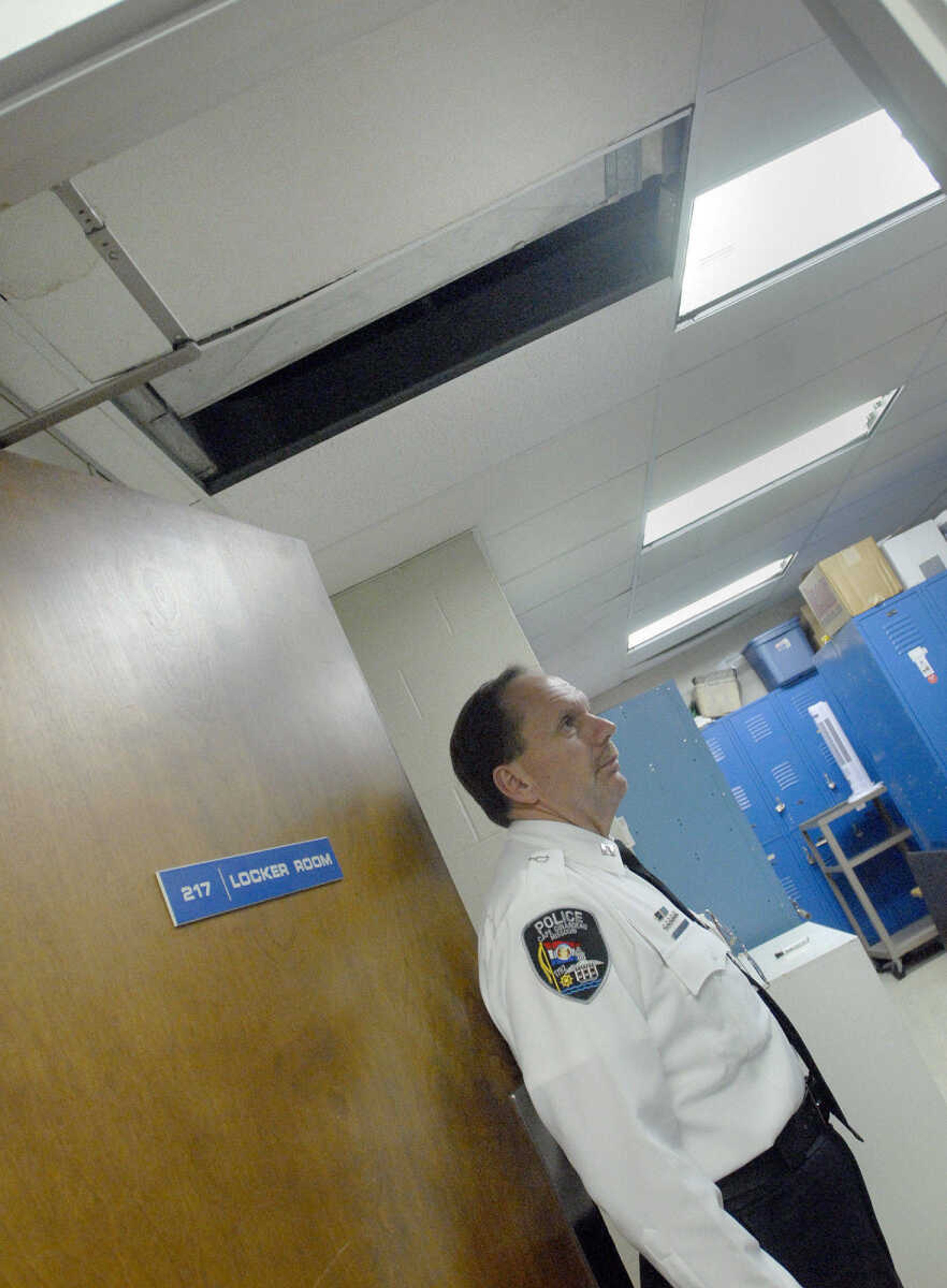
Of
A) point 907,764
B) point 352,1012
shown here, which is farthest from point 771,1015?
point 907,764

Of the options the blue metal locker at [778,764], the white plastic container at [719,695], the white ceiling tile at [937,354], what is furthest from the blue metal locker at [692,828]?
the white plastic container at [719,695]

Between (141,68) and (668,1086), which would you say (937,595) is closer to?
(668,1086)

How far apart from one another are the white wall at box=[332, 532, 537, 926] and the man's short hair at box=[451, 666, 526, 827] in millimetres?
1385

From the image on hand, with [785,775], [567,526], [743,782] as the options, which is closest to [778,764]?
Result: [785,775]

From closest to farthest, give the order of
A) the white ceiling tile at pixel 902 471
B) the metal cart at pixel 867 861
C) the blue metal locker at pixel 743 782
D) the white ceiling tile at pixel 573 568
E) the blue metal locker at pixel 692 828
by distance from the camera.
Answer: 1. the blue metal locker at pixel 692 828
2. the white ceiling tile at pixel 573 568
3. the white ceiling tile at pixel 902 471
4. the metal cart at pixel 867 861
5. the blue metal locker at pixel 743 782

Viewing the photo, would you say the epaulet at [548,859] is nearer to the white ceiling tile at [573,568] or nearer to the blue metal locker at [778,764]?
the white ceiling tile at [573,568]

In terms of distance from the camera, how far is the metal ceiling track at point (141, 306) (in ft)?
3.90

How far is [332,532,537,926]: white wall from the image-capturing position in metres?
3.16

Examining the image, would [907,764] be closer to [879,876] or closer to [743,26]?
[879,876]

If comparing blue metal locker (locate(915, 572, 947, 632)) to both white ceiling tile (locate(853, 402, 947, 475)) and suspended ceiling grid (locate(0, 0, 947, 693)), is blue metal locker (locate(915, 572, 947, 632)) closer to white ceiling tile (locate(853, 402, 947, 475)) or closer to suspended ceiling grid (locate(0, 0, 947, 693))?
white ceiling tile (locate(853, 402, 947, 475))

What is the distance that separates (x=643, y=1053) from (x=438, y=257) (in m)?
1.70

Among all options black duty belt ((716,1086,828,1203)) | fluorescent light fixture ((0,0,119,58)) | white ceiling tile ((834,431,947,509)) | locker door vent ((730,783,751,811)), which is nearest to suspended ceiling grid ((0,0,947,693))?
fluorescent light fixture ((0,0,119,58))

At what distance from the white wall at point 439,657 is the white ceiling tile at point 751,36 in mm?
1885

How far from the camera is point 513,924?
1.33m
